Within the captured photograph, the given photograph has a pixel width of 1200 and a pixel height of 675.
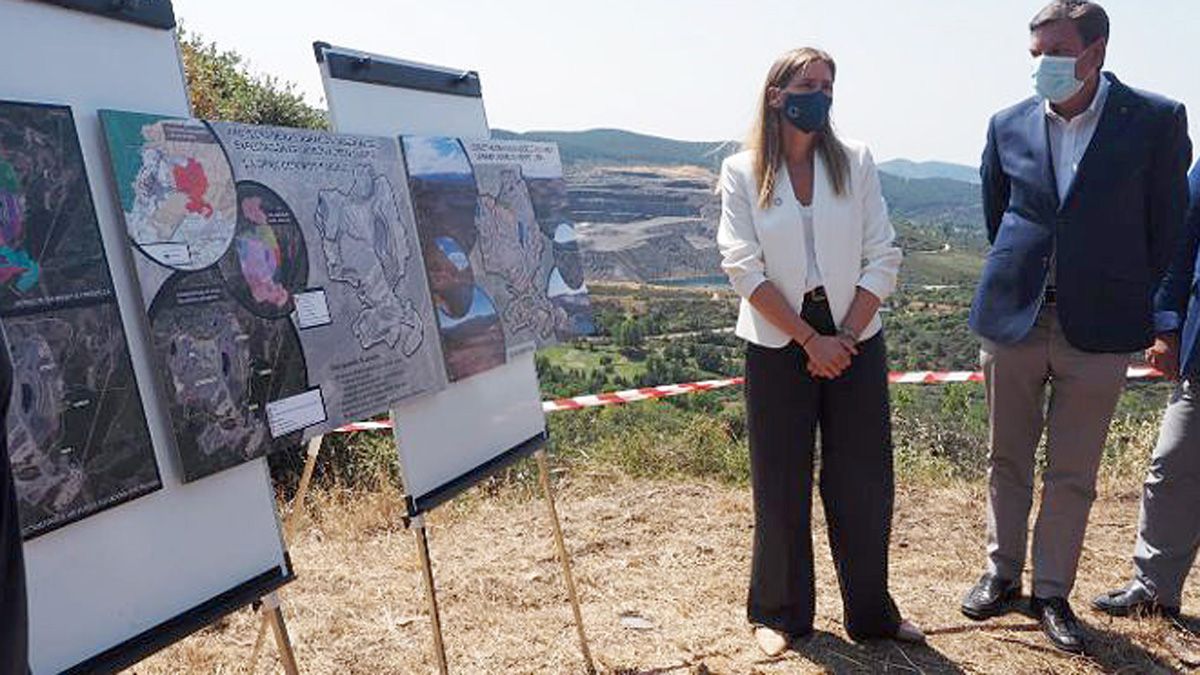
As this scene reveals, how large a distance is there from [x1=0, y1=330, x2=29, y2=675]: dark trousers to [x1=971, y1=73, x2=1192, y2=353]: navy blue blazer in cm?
280

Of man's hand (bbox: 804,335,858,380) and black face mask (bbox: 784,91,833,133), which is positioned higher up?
black face mask (bbox: 784,91,833,133)

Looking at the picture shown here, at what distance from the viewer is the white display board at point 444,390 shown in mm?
2461

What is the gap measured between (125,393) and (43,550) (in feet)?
0.98

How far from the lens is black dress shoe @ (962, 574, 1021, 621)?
130 inches

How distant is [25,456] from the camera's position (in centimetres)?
152

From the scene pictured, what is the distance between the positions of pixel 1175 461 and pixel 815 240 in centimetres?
151

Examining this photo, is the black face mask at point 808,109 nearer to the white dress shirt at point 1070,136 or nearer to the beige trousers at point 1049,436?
the white dress shirt at point 1070,136

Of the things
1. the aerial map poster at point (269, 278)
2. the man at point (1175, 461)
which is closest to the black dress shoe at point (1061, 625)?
the man at point (1175, 461)

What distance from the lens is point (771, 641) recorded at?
10.1 ft

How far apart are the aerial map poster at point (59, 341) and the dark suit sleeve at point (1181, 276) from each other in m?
3.11

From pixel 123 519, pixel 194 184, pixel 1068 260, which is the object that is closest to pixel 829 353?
pixel 1068 260

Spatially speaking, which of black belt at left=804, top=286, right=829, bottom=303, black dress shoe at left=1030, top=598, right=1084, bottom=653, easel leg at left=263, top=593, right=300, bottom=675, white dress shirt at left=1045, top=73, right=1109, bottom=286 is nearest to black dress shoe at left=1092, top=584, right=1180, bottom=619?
black dress shoe at left=1030, top=598, right=1084, bottom=653

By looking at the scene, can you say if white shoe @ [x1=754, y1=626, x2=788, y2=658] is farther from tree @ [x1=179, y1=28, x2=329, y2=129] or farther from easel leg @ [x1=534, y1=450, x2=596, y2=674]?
tree @ [x1=179, y1=28, x2=329, y2=129]

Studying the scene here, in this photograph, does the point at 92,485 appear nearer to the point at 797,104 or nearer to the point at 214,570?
the point at 214,570
